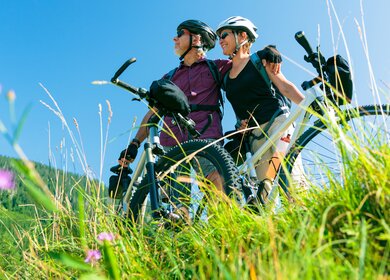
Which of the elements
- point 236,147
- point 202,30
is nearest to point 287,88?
point 236,147

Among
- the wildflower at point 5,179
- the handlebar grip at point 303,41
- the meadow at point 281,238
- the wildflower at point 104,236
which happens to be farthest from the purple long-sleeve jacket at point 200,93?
the wildflower at point 5,179

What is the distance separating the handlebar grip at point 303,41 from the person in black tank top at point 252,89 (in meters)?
0.35

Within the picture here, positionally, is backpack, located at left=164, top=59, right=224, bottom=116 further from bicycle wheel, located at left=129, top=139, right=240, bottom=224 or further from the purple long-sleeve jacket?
bicycle wheel, located at left=129, top=139, right=240, bottom=224

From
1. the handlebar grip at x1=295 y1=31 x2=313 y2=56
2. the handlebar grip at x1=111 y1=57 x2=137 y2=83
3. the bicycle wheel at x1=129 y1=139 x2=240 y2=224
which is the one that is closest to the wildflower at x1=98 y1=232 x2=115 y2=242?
the bicycle wheel at x1=129 y1=139 x2=240 y2=224

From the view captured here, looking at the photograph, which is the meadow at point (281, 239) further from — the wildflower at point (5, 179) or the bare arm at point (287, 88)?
the bare arm at point (287, 88)

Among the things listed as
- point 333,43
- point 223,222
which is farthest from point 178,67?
point 223,222

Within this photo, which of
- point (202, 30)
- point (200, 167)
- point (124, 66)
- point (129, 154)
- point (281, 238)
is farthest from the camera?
point (202, 30)

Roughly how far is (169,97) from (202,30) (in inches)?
61.9

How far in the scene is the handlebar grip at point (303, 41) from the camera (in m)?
4.18

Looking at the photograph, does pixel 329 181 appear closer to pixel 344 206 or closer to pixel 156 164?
pixel 344 206

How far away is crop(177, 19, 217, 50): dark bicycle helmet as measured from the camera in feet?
18.2

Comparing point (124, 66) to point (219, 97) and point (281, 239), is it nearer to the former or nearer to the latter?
point (219, 97)

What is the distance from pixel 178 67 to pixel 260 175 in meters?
1.57

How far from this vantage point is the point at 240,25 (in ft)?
16.6
